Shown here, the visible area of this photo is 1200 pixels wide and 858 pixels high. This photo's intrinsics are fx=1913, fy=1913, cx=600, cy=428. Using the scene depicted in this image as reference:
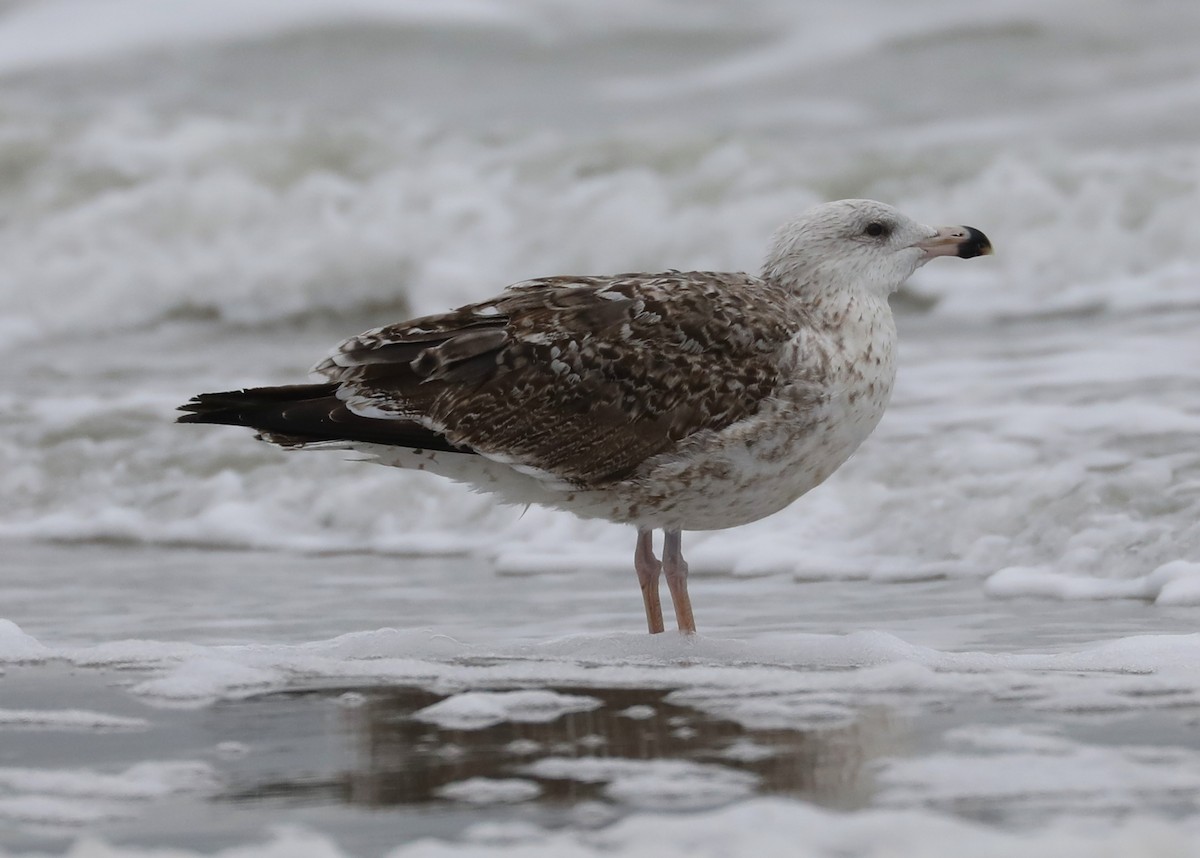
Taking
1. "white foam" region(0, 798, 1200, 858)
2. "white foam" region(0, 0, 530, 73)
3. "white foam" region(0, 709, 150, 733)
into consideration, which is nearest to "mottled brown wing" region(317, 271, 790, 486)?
"white foam" region(0, 709, 150, 733)

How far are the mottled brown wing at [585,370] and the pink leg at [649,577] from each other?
43 centimetres

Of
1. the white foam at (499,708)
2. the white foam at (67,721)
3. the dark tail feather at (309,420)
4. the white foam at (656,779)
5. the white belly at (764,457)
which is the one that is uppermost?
the dark tail feather at (309,420)

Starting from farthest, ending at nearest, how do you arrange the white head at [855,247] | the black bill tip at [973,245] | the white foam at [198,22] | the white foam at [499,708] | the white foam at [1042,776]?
the white foam at [198,22]
the black bill tip at [973,245]
the white head at [855,247]
the white foam at [499,708]
the white foam at [1042,776]

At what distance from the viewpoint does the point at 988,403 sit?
873cm

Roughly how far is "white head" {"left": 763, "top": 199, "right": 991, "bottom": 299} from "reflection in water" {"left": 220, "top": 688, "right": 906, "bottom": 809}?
5.52 ft

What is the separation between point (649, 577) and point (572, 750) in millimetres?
1677

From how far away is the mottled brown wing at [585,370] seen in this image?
5430mm

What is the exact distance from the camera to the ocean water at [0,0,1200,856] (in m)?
3.92

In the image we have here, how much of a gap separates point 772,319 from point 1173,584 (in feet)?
5.66

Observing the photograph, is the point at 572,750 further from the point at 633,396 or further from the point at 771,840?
the point at 633,396

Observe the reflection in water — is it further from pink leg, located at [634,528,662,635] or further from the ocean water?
pink leg, located at [634,528,662,635]

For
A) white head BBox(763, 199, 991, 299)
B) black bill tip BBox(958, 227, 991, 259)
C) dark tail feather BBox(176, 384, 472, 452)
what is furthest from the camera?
black bill tip BBox(958, 227, 991, 259)

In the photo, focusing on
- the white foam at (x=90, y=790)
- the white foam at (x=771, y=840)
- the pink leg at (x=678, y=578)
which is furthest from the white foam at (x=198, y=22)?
the white foam at (x=771, y=840)

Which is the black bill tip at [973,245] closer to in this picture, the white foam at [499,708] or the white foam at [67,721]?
the white foam at [499,708]
